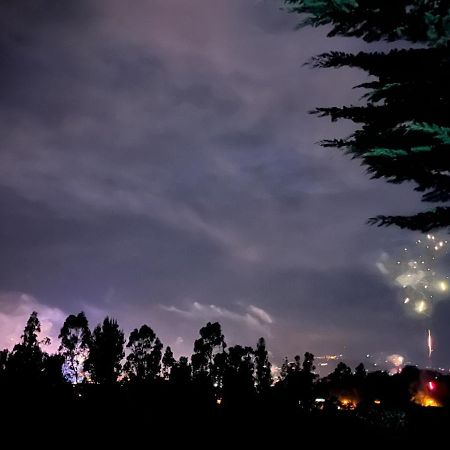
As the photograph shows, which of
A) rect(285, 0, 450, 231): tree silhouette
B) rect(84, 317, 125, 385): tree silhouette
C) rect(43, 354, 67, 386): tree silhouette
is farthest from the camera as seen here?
rect(84, 317, 125, 385): tree silhouette

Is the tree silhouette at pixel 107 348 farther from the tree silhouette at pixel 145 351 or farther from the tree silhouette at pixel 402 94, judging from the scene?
the tree silhouette at pixel 402 94

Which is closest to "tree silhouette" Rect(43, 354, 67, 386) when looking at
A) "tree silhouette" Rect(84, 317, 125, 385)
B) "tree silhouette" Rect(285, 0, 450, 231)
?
"tree silhouette" Rect(285, 0, 450, 231)

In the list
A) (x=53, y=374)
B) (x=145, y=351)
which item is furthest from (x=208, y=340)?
(x=53, y=374)

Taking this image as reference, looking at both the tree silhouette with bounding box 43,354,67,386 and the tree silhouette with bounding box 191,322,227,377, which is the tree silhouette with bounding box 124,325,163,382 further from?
the tree silhouette with bounding box 43,354,67,386

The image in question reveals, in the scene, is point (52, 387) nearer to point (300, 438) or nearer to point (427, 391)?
point (300, 438)

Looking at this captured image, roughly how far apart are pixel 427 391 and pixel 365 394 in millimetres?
10036

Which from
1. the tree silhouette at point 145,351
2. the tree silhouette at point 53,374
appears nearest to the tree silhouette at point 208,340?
the tree silhouette at point 145,351

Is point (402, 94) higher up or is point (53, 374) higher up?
point (402, 94)

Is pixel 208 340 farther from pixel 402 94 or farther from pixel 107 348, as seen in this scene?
pixel 402 94

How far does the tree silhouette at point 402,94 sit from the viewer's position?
4.63 metres

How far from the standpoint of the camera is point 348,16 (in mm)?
5004

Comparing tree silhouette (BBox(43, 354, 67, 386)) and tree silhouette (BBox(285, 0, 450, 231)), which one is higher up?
tree silhouette (BBox(285, 0, 450, 231))

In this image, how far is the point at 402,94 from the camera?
5000mm

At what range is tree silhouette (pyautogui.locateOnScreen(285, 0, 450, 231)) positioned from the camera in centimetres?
463
